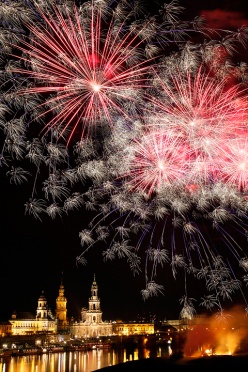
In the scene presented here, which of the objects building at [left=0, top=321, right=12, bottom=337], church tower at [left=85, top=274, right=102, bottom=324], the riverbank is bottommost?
the riverbank

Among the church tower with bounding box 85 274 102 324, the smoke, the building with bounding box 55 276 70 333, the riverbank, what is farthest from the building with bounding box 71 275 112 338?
the riverbank

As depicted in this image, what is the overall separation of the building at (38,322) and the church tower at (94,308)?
6699mm

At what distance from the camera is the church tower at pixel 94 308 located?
88.6 m

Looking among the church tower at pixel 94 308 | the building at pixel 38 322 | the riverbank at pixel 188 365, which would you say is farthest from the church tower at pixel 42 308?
the riverbank at pixel 188 365

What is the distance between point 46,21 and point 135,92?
9.90 feet

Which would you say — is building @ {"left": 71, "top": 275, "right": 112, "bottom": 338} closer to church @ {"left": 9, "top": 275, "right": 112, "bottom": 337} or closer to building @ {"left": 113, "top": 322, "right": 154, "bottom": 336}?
church @ {"left": 9, "top": 275, "right": 112, "bottom": 337}

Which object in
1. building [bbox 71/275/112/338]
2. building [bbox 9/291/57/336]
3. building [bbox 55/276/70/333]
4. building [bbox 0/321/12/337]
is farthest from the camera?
building [bbox 55/276/70/333]

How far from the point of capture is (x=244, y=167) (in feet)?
40.6

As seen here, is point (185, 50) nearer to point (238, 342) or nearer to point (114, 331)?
point (238, 342)

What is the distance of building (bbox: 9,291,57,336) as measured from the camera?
3418 inches

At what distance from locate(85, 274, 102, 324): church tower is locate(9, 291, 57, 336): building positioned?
22.0 feet

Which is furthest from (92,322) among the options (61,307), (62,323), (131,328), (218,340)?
(218,340)

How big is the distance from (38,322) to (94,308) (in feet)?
35.4

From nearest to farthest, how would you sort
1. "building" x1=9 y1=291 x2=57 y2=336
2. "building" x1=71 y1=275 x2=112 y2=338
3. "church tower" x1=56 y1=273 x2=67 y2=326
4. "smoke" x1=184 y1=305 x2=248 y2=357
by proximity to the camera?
"smoke" x1=184 y1=305 x2=248 y2=357 → "building" x1=9 y1=291 x2=57 y2=336 → "building" x1=71 y1=275 x2=112 y2=338 → "church tower" x1=56 y1=273 x2=67 y2=326
